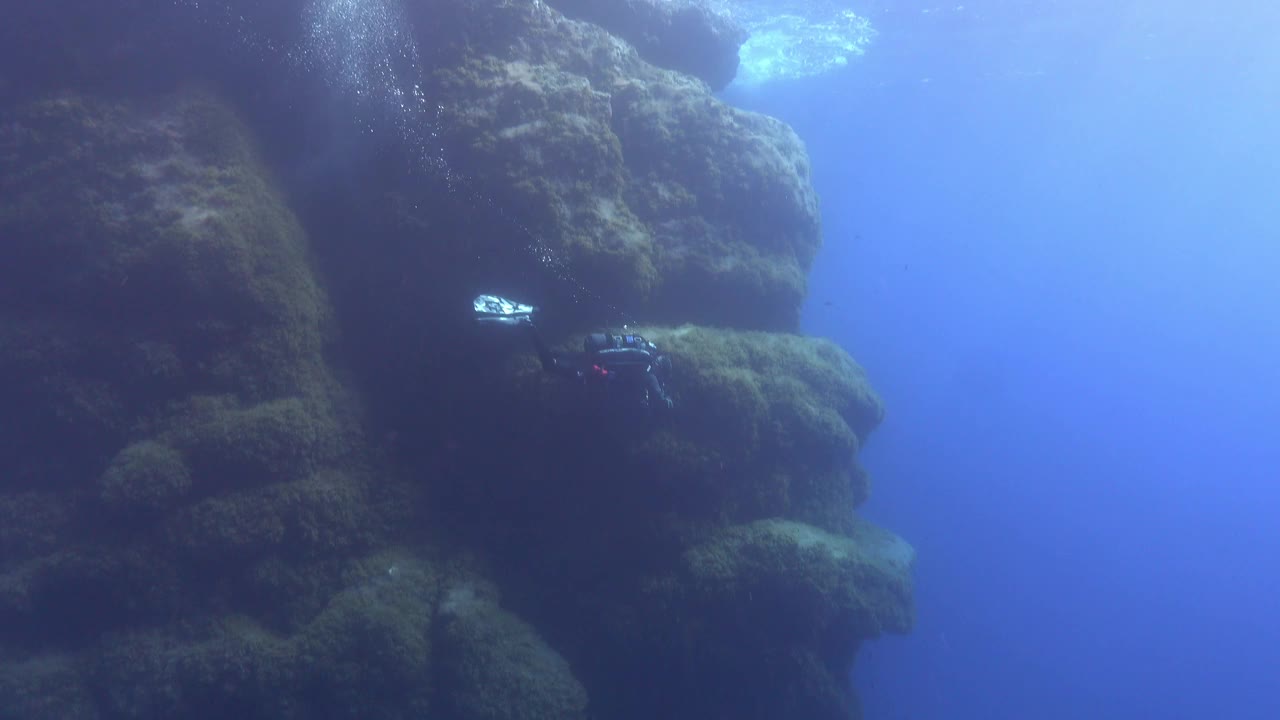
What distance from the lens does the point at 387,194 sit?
336 inches

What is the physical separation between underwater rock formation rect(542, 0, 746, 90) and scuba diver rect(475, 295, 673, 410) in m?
7.73

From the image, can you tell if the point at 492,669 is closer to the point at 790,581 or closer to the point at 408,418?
the point at 408,418

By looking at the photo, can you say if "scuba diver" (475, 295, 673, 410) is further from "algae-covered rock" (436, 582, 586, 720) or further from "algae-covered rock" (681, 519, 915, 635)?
"algae-covered rock" (436, 582, 586, 720)

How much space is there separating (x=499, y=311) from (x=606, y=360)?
1587mm

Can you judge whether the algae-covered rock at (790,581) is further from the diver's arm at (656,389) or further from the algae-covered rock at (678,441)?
the diver's arm at (656,389)

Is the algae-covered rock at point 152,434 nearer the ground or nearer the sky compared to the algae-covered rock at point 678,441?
nearer the ground

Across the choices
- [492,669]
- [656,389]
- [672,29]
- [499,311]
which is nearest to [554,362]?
[499,311]

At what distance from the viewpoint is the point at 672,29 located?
13.9 metres

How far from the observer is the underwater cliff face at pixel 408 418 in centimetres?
664

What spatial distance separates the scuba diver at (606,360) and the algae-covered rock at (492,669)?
299 centimetres

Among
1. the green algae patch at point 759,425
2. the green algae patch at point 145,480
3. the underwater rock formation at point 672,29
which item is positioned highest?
the underwater rock formation at point 672,29

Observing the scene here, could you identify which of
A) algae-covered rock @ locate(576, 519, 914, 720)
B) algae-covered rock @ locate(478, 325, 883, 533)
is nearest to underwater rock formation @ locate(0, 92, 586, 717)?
→ algae-covered rock @ locate(478, 325, 883, 533)

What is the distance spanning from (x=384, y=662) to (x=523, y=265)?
4991 millimetres

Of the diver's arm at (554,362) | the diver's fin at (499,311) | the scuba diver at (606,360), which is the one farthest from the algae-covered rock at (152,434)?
the diver's arm at (554,362)
